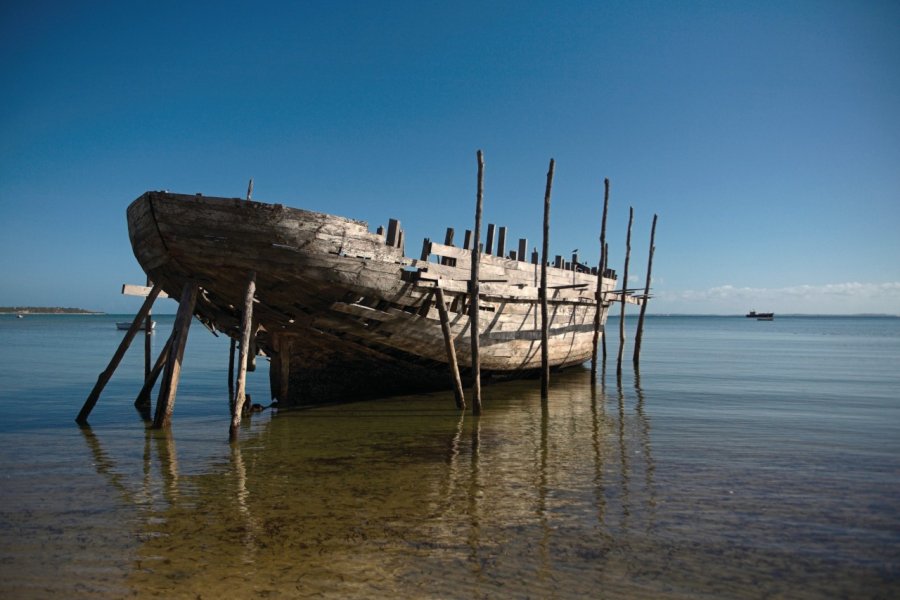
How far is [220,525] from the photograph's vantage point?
541 centimetres

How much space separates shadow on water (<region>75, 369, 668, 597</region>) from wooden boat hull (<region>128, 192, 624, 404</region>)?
7.36ft

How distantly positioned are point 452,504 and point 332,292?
5628 mm

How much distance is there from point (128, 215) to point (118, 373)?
1347 cm

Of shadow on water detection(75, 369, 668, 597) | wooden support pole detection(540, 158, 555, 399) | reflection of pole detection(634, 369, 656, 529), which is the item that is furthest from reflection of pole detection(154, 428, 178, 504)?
wooden support pole detection(540, 158, 555, 399)

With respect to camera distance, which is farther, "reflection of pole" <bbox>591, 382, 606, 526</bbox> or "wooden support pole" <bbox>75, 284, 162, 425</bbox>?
"wooden support pole" <bbox>75, 284, 162, 425</bbox>

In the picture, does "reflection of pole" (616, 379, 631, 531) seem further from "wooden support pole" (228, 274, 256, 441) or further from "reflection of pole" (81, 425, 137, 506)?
"wooden support pole" (228, 274, 256, 441)

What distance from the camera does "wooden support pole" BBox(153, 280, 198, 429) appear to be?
32.7 ft

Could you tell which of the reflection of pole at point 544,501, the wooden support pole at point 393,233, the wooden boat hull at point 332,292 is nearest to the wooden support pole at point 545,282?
the wooden boat hull at point 332,292

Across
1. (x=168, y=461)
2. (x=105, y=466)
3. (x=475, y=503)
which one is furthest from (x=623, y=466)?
(x=105, y=466)

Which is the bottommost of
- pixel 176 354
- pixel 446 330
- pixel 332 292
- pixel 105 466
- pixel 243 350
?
pixel 105 466

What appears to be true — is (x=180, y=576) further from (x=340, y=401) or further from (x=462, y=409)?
(x=340, y=401)

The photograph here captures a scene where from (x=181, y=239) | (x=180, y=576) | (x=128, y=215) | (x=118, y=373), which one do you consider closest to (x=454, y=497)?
(x=180, y=576)

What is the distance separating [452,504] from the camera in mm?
6090

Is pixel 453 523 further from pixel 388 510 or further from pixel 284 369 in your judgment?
pixel 284 369
